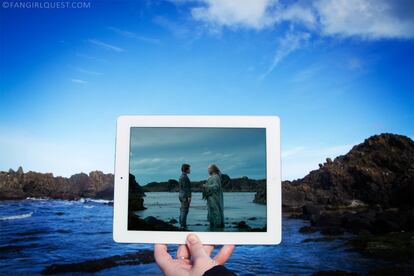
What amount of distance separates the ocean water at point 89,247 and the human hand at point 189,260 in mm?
14972

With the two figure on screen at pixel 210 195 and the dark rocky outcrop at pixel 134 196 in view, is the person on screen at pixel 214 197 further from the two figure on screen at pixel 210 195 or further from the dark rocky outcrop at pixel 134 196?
the dark rocky outcrop at pixel 134 196

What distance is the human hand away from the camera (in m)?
2.03

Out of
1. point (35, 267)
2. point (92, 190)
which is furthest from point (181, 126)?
point (92, 190)

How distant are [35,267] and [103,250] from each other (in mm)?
3325

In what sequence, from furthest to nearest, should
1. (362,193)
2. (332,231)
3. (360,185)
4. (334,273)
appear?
1. (360,185)
2. (362,193)
3. (332,231)
4. (334,273)

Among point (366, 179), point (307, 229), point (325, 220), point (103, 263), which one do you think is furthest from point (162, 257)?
point (366, 179)

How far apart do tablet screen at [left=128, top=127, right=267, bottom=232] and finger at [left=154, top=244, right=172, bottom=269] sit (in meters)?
0.12

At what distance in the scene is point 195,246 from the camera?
7.32ft

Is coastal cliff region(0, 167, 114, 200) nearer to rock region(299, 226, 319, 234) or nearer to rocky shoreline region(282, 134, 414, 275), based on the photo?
rocky shoreline region(282, 134, 414, 275)

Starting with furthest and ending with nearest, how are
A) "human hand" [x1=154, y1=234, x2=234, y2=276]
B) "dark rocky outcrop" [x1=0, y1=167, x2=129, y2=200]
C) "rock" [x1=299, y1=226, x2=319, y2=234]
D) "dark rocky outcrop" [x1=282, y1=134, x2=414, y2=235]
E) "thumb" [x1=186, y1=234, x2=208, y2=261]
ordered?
"dark rocky outcrop" [x1=0, y1=167, x2=129, y2=200] < "dark rocky outcrop" [x1=282, y1=134, x2=414, y2=235] < "rock" [x1=299, y1=226, x2=319, y2=234] < "thumb" [x1=186, y1=234, x2=208, y2=261] < "human hand" [x1=154, y1=234, x2=234, y2=276]

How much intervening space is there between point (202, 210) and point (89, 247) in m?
21.0

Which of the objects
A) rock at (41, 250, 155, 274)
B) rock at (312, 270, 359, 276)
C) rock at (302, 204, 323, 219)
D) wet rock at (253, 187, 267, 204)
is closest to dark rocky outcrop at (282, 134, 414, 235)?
rock at (302, 204, 323, 219)

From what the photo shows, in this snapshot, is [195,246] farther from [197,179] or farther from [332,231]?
[332,231]

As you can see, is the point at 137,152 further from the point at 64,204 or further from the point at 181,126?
the point at 64,204
